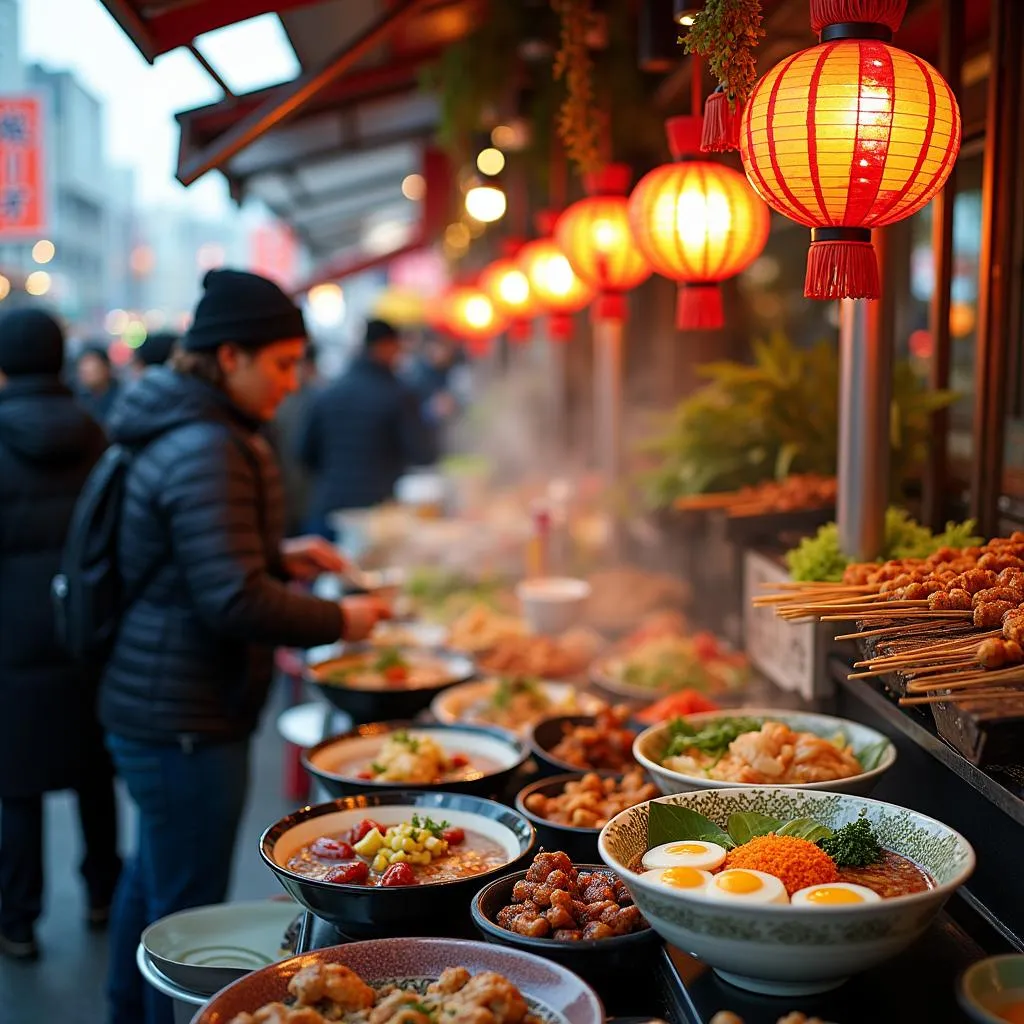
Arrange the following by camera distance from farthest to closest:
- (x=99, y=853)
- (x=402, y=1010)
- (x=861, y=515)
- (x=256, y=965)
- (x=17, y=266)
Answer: (x=17, y=266) → (x=99, y=853) → (x=861, y=515) → (x=256, y=965) → (x=402, y=1010)

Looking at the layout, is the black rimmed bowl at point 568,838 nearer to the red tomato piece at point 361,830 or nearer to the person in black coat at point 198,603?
the red tomato piece at point 361,830

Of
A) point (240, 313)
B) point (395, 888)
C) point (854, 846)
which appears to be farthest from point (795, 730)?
point (240, 313)

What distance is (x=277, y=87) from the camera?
4711 mm

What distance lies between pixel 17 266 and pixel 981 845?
39.9ft

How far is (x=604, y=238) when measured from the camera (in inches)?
189

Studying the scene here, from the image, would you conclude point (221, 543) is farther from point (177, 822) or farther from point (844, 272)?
point (844, 272)

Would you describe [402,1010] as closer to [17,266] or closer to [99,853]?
[99,853]

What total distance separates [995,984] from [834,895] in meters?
0.26

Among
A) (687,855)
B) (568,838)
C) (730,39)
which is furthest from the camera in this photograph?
(568,838)

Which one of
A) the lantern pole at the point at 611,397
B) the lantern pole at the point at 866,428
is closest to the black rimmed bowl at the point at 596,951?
the lantern pole at the point at 866,428

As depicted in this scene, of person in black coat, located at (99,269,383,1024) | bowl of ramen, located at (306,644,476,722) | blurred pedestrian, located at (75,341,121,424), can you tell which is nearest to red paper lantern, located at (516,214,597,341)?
bowl of ramen, located at (306,644,476,722)

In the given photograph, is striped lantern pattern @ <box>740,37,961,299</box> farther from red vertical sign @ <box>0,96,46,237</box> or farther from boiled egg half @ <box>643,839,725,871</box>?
red vertical sign @ <box>0,96,46,237</box>

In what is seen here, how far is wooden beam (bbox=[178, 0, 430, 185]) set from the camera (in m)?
4.05

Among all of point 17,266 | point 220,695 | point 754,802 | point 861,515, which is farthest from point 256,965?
point 17,266
